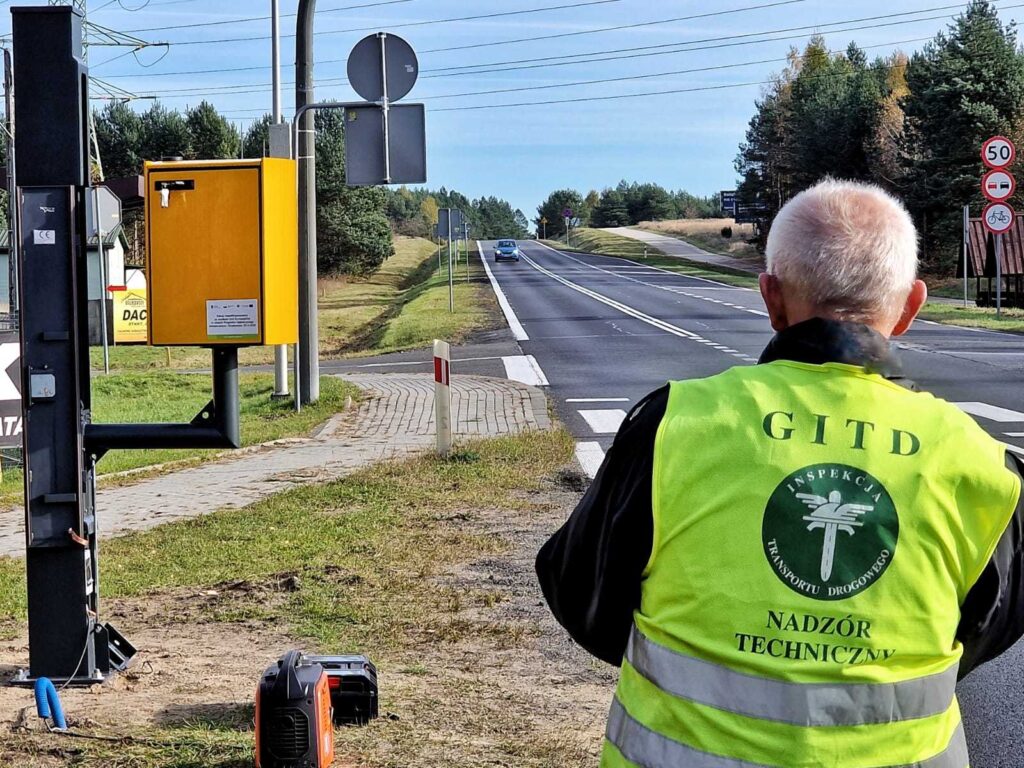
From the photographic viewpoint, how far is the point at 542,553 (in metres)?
2.26

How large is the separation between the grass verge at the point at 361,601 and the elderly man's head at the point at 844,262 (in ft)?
7.60

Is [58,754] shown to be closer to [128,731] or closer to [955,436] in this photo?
[128,731]

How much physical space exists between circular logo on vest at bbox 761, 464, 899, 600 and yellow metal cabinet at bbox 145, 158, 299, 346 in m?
3.25

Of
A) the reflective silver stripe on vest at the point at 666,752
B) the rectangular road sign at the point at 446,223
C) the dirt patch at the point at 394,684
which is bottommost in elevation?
the dirt patch at the point at 394,684

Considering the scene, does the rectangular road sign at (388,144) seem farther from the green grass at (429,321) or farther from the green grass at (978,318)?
the green grass at (978,318)

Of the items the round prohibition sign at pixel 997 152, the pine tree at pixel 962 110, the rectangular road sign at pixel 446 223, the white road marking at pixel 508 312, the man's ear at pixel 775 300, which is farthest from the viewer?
the pine tree at pixel 962 110

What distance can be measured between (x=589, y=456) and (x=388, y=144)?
3.92 metres

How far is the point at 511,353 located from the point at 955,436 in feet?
68.5

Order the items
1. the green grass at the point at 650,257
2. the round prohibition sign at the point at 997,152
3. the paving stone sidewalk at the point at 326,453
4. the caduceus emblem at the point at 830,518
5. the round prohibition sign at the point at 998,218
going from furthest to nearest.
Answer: the green grass at the point at 650,257
the round prohibition sign at the point at 998,218
the round prohibition sign at the point at 997,152
the paving stone sidewalk at the point at 326,453
the caduceus emblem at the point at 830,518

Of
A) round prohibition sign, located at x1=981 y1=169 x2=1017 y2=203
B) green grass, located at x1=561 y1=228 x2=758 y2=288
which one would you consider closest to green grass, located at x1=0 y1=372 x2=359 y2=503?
round prohibition sign, located at x1=981 y1=169 x2=1017 y2=203

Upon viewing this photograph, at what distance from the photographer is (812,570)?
6.31ft

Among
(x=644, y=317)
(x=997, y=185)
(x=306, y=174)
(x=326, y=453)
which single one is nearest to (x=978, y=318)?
(x=997, y=185)

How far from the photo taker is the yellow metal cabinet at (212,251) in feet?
16.1

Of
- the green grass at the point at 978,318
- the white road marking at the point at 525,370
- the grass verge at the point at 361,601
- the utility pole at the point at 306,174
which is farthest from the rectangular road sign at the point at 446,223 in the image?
the grass verge at the point at 361,601
